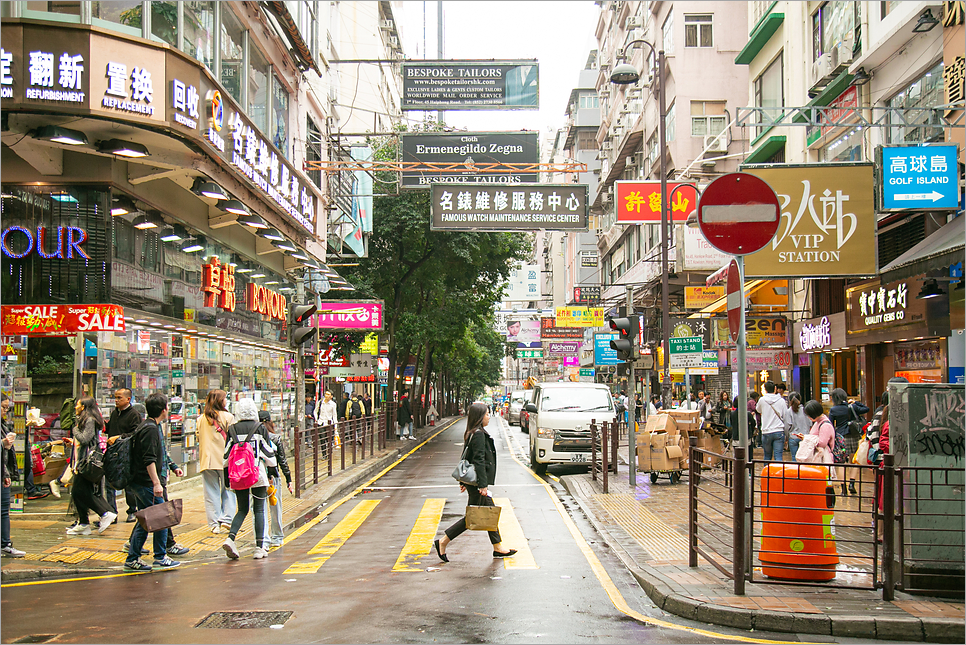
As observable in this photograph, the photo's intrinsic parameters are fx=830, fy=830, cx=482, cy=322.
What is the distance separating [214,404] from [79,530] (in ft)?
7.70

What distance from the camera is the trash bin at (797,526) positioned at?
7.22 metres

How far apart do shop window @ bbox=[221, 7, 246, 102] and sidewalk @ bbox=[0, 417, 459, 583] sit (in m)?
7.22

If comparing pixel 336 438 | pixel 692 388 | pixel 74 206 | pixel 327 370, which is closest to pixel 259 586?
pixel 74 206

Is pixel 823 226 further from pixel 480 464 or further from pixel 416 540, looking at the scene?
pixel 416 540

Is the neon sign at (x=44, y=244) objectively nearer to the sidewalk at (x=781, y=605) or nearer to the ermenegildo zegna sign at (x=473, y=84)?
the ermenegildo zegna sign at (x=473, y=84)

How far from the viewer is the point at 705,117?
36344 mm

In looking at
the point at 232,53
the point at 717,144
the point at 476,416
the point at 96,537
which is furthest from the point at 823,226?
the point at 717,144

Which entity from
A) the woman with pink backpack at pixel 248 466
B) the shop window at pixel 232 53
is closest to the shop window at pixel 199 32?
the shop window at pixel 232 53

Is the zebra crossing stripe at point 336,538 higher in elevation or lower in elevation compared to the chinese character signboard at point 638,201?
lower

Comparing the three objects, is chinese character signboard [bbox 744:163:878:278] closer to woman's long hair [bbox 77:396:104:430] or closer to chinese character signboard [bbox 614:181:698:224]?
chinese character signboard [bbox 614:181:698:224]

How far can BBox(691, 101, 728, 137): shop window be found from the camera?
36.3 metres

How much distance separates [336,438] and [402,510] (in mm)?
6458

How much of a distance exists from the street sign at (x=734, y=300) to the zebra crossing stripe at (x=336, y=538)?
15.8 ft

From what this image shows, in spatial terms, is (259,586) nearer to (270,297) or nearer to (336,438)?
(336,438)
